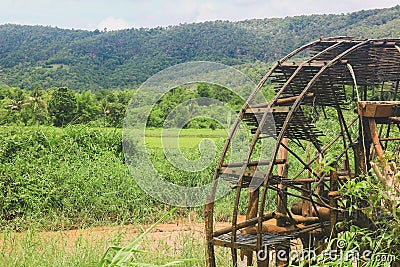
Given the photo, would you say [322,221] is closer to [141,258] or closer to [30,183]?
[141,258]

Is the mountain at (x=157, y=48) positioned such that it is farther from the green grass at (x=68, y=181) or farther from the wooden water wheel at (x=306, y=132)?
the wooden water wheel at (x=306, y=132)

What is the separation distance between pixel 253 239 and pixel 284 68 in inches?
52.9

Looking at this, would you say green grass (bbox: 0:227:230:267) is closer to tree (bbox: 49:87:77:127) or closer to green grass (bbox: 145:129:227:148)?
green grass (bbox: 145:129:227:148)

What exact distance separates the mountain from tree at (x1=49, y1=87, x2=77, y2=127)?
10443 mm

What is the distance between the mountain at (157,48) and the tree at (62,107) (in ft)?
34.3

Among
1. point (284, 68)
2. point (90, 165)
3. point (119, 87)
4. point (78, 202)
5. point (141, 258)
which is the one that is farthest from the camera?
point (119, 87)

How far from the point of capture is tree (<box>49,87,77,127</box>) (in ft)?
51.3

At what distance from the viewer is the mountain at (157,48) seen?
28.8 metres

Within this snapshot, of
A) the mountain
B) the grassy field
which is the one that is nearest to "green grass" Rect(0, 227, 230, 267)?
the grassy field

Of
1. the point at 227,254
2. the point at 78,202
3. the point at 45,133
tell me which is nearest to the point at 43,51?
the point at 45,133

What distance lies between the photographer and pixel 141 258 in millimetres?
4707

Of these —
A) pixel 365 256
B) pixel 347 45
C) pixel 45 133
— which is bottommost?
pixel 365 256

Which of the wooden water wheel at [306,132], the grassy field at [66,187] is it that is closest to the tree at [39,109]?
the grassy field at [66,187]

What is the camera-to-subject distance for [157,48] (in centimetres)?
3378
